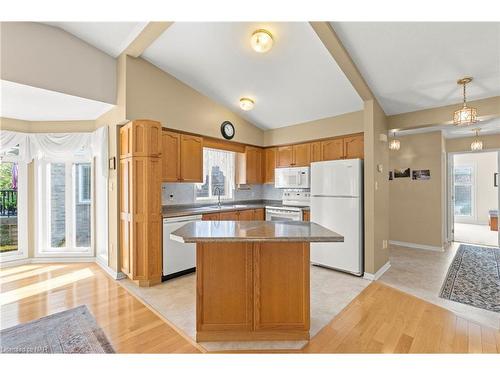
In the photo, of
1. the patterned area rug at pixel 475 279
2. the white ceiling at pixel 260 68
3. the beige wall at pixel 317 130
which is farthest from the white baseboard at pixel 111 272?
the patterned area rug at pixel 475 279

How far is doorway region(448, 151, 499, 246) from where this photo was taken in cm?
761

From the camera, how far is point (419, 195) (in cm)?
536

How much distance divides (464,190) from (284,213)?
25.5 ft

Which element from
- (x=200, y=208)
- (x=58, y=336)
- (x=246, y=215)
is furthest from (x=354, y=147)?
(x=58, y=336)

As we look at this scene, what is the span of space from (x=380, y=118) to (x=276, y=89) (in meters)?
1.63

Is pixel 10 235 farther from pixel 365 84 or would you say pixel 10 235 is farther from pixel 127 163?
pixel 365 84

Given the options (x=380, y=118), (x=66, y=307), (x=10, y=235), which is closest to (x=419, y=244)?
(x=380, y=118)

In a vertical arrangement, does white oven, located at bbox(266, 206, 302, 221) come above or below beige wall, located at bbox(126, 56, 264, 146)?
below

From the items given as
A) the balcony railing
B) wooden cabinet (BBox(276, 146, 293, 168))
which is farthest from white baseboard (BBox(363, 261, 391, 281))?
the balcony railing

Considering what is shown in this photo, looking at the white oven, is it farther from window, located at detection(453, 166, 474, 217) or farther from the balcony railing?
window, located at detection(453, 166, 474, 217)

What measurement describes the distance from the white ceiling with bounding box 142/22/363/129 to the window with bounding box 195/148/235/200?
1.00m

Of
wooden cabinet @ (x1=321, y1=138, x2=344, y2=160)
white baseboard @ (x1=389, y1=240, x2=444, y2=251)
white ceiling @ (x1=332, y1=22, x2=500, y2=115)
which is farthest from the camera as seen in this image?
white baseboard @ (x1=389, y1=240, x2=444, y2=251)

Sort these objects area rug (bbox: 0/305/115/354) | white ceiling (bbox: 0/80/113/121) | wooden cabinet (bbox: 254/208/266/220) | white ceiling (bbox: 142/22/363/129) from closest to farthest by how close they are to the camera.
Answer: area rug (bbox: 0/305/115/354) → white ceiling (bbox: 142/22/363/129) → white ceiling (bbox: 0/80/113/121) → wooden cabinet (bbox: 254/208/266/220)

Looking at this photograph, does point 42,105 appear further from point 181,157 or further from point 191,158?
point 191,158
